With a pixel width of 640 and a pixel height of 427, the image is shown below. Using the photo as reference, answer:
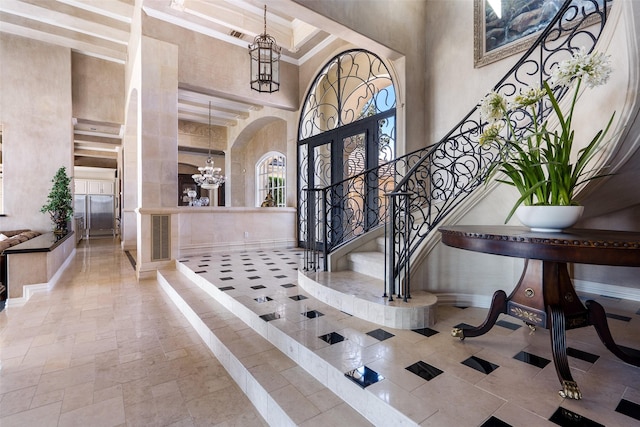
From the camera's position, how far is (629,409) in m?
1.44

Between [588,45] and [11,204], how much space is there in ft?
35.5

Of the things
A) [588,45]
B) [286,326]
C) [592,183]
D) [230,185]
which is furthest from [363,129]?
[230,185]

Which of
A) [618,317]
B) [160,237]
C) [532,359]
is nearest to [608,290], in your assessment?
[618,317]

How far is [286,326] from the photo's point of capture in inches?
94.5

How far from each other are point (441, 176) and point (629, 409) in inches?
118

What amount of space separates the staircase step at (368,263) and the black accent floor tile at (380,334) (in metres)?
0.84

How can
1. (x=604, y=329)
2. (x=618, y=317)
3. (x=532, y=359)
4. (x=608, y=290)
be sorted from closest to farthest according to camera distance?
(x=604, y=329)
(x=532, y=359)
(x=618, y=317)
(x=608, y=290)

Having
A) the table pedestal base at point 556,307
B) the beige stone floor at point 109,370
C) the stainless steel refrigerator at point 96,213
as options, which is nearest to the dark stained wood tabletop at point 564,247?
the table pedestal base at point 556,307

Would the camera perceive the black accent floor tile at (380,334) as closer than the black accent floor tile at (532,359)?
No

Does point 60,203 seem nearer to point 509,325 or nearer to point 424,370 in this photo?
point 424,370

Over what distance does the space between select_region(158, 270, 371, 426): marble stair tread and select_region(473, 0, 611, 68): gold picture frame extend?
446 cm

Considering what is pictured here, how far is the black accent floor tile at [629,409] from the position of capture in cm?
139

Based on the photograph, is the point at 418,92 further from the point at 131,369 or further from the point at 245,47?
the point at 131,369

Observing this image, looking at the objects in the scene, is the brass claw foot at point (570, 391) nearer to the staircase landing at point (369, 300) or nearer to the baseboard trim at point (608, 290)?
the staircase landing at point (369, 300)
